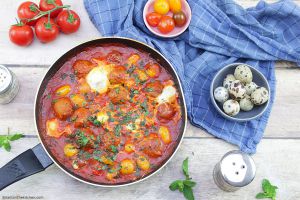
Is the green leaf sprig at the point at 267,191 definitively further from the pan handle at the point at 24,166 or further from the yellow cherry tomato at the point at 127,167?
the pan handle at the point at 24,166

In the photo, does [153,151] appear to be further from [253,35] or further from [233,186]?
[253,35]

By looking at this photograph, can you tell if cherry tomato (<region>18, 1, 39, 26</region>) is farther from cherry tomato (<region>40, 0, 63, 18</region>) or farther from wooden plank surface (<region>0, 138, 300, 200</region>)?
wooden plank surface (<region>0, 138, 300, 200</region>)

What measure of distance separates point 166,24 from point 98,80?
486mm

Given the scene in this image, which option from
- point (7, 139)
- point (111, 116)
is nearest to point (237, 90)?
point (111, 116)

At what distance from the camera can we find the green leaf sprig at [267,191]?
2268 mm

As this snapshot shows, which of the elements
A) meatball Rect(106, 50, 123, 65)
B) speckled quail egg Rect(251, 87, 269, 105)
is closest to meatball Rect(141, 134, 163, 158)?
meatball Rect(106, 50, 123, 65)

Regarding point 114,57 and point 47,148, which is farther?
point 114,57

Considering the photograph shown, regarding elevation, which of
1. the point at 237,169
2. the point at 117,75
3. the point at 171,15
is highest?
the point at 171,15

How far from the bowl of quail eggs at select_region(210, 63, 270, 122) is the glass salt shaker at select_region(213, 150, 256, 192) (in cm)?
23

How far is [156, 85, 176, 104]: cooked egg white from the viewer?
2230mm

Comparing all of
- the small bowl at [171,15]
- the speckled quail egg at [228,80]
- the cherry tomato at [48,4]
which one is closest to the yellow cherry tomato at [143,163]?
the speckled quail egg at [228,80]

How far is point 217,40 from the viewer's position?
2.41 m

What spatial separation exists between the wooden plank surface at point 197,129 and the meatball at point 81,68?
223mm

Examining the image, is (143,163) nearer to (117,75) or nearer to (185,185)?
(185,185)
